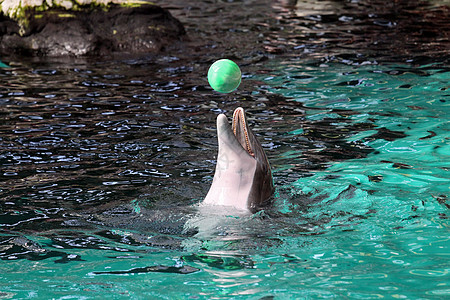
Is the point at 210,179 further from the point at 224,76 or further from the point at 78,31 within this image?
the point at 78,31

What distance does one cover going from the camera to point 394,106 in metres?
7.40

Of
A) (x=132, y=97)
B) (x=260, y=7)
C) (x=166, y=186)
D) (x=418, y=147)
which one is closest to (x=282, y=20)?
(x=260, y=7)

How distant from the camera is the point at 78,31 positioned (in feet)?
36.2

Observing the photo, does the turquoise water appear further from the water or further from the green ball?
the green ball

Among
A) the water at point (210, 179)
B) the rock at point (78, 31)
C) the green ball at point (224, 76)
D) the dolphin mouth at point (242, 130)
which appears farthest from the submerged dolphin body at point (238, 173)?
the rock at point (78, 31)

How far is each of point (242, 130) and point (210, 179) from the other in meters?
1.05

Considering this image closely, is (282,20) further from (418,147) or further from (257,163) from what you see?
(257,163)

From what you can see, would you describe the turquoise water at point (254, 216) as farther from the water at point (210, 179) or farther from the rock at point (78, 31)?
the rock at point (78, 31)

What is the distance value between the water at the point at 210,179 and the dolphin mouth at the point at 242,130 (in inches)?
17.9

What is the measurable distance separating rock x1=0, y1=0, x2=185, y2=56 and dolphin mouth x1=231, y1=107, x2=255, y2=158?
279 inches

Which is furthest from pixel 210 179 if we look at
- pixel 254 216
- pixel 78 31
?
pixel 78 31

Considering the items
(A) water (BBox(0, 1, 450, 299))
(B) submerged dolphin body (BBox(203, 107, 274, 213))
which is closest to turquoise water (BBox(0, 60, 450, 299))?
(A) water (BBox(0, 1, 450, 299))

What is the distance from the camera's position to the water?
344cm

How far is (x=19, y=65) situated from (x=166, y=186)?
19.6ft
